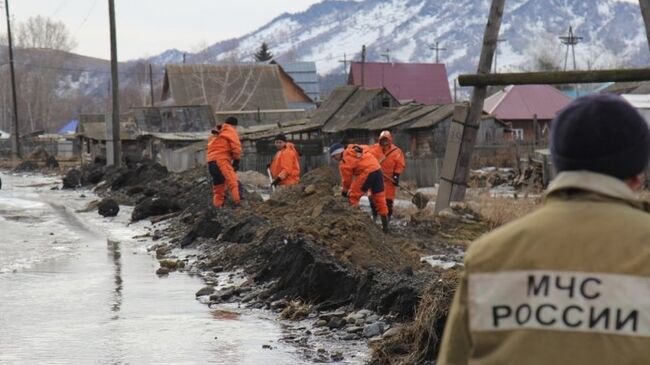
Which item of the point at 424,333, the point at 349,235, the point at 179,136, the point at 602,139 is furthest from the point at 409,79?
the point at 602,139

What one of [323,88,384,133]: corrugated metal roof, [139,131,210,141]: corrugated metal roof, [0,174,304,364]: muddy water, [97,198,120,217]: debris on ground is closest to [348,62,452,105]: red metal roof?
[323,88,384,133]: corrugated metal roof

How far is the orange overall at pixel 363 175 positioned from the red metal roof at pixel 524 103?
61.2 meters

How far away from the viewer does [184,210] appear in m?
23.6

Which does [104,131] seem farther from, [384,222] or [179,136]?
[384,222]

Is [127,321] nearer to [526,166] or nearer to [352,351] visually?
[352,351]

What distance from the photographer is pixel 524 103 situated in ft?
269

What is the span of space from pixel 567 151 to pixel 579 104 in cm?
13

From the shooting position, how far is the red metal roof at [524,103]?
265 ft

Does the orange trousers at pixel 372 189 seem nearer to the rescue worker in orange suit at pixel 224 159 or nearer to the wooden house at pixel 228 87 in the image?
the rescue worker in orange suit at pixel 224 159

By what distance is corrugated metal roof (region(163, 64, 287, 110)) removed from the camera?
3292 inches

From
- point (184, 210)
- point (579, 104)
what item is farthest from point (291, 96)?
point (579, 104)

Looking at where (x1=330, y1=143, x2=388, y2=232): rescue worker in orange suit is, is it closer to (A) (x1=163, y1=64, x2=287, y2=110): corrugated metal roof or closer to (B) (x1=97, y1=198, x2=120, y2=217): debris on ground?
(B) (x1=97, y1=198, x2=120, y2=217): debris on ground

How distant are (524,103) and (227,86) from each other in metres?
20.2

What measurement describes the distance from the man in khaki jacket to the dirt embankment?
5.54m
